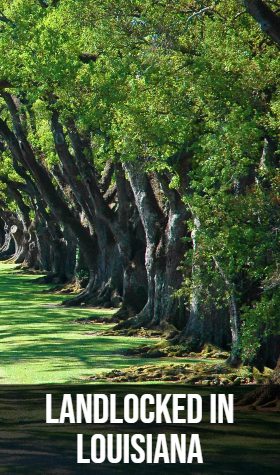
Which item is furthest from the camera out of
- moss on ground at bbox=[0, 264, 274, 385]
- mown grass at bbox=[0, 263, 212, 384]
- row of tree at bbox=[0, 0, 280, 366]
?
mown grass at bbox=[0, 263, 212, 384]

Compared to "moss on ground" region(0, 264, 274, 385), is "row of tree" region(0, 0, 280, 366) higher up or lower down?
higher up

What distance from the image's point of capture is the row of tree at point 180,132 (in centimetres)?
2055

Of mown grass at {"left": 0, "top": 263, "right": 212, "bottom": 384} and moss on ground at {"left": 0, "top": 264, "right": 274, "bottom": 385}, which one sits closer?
moss on ground at {"left": 0, "top": 264, "right": 274, "bottom": 385}

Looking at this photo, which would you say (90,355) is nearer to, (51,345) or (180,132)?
(51,345)

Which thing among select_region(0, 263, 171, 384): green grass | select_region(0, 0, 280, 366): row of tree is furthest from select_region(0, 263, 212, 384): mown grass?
select_region(0, 0, 280, 366): row of tree

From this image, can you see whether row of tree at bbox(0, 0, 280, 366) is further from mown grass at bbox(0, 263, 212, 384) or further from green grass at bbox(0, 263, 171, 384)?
green grass at bbox(0, 263, 171, 384)

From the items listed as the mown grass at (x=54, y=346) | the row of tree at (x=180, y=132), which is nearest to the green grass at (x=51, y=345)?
the mown grass at (x=54, y=346)

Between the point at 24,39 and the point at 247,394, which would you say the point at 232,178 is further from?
the point at 24,39

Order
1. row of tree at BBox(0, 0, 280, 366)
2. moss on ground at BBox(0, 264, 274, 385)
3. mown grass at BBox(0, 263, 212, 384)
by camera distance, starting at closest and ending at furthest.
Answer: row of tree at BBox(0, 0, 280, 366), moss on ground at BBox(0, 264, 274, 385), mown grass at BBox(0, 263, 212, 384)

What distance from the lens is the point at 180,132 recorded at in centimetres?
2409

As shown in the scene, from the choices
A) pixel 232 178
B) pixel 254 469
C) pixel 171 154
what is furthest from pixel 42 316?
pixel 254 469

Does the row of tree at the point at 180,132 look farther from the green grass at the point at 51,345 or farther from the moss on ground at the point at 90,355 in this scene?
the green grass at the point at 51,345

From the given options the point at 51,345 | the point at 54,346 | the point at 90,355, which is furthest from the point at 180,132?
the point at 51,345

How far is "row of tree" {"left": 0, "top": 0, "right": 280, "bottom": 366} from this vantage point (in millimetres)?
20547
